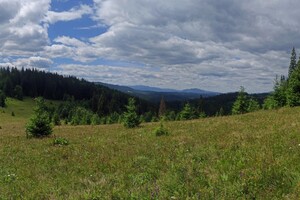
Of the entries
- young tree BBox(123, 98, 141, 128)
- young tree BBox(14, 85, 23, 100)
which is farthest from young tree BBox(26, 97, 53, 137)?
young tree BBox(14, 85, 23, 100)

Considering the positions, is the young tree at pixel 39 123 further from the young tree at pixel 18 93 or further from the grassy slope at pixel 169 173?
the young tree at pixel 18 93

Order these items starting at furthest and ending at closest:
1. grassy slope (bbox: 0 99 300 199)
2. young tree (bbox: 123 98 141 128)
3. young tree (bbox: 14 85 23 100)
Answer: young tree (bbox: 14 85 23 100) < young tree (bbox: 123 98 141 128) < grassy slope (bbox: 0 99 300 199)

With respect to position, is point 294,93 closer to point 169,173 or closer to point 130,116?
point 130,116

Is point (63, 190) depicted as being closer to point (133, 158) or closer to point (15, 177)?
point (15, 177)

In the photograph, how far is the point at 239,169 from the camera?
8.80 m

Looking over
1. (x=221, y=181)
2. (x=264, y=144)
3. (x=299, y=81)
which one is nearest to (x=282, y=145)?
(x=264, y=144)

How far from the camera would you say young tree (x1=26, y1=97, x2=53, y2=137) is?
84.6 feet

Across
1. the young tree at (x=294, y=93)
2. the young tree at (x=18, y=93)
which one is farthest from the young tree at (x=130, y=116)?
the young tree at (x=18, y=93)

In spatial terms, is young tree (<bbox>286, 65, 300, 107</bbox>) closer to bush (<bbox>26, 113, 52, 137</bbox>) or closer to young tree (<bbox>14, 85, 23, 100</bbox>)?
bush (<bbox>26, 113, 52, 137</bbox>)

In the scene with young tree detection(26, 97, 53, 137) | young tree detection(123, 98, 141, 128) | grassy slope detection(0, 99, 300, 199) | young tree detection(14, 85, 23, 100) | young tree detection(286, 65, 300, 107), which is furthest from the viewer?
young tree detection(14, 85, 23, 100)

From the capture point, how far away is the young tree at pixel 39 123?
84.6 feet

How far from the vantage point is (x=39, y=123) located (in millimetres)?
26156

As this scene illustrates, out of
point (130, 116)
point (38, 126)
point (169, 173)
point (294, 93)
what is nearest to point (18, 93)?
point (130, 116)

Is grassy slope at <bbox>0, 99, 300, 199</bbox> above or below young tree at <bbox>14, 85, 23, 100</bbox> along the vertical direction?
above
